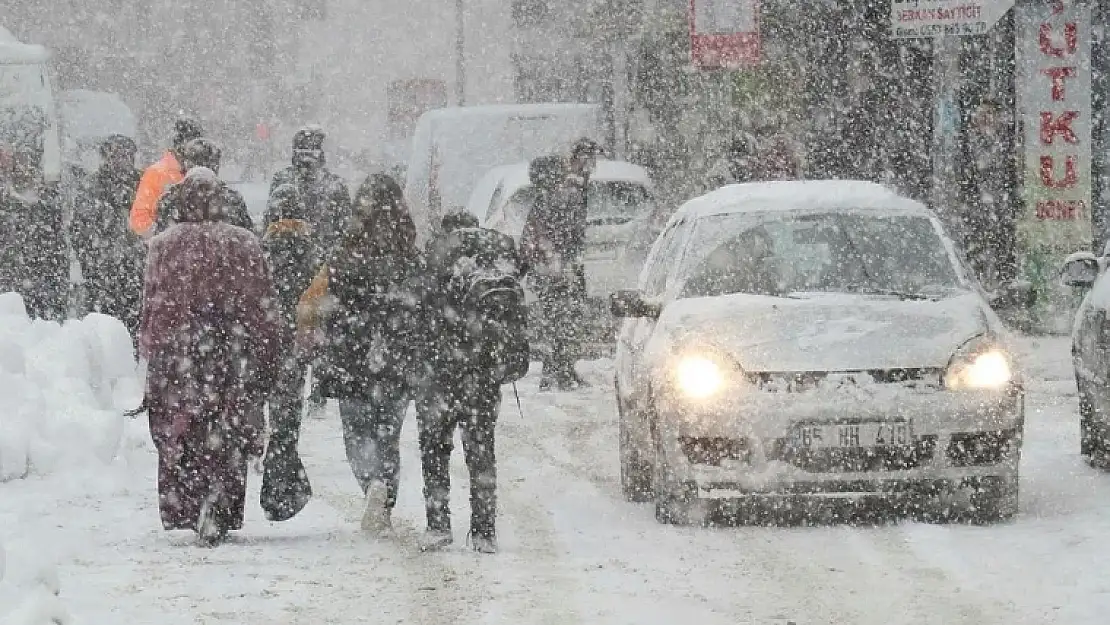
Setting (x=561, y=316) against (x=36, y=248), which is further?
(x=36, y=248)

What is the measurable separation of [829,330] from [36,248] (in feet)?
34.1

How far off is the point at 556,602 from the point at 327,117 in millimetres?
56291

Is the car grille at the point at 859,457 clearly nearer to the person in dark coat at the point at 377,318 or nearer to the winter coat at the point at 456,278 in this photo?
the winter coat at the point at 456,278

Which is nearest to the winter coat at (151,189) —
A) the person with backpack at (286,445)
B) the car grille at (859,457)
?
the person with backpack at (286,445)

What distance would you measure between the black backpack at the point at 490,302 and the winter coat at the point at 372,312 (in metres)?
0.46

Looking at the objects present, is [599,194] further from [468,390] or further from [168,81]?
[168,81]

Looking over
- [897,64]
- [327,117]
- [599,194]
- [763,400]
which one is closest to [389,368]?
[763,400]

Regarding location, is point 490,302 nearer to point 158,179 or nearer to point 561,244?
point 158,179

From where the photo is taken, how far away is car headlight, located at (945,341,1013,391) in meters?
8.79

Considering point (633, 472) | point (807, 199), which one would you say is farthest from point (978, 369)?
point (633, 472)

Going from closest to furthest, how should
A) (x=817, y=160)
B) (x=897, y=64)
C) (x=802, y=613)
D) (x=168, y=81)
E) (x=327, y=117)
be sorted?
(x=802, y=613) < (x=897, y=64) < (x=817, y=160) < (x=168, y=81) < (x=327, y=117)

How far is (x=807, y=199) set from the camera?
993 cm

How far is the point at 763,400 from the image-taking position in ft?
28.5

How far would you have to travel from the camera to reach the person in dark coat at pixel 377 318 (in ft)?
30.0
